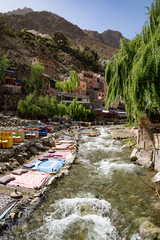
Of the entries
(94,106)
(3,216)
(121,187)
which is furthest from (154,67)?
(94,106)

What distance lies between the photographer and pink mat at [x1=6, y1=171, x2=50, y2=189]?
6.43 metres

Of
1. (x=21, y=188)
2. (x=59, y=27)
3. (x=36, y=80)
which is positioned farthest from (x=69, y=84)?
(x=59, y=27)

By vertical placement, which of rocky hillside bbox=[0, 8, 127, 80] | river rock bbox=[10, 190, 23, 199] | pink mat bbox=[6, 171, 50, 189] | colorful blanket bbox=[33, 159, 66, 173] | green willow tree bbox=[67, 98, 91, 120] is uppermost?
rocky hillside bbox=[0, 8, 127, 80]

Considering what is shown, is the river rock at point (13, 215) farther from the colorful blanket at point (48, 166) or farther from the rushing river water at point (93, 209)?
the colorful blanket at point (48, 166)

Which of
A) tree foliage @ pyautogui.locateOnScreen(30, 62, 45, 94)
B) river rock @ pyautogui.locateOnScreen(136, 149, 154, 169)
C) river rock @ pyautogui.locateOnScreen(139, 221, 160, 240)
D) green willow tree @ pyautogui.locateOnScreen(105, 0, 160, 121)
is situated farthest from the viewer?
tree foliage @ pyautogui.locateOnScreen(30, 62, 45, 94)

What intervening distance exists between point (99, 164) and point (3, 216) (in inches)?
268

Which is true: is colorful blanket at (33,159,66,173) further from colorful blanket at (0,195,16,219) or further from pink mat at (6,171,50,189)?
colorful blanket at (0,195,16,219)

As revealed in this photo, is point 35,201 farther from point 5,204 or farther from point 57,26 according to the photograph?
point 57,26

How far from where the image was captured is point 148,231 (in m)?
4.05

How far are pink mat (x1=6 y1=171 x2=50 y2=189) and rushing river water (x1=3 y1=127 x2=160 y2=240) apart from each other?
67 centimetres

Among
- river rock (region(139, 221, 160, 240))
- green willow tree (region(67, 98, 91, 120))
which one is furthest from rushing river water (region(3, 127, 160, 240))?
green willow tree (region(67, 98, 91, 120))

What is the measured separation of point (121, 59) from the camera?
8.41m

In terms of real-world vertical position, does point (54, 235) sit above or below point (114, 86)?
below

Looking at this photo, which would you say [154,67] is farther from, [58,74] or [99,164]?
[58,74]
